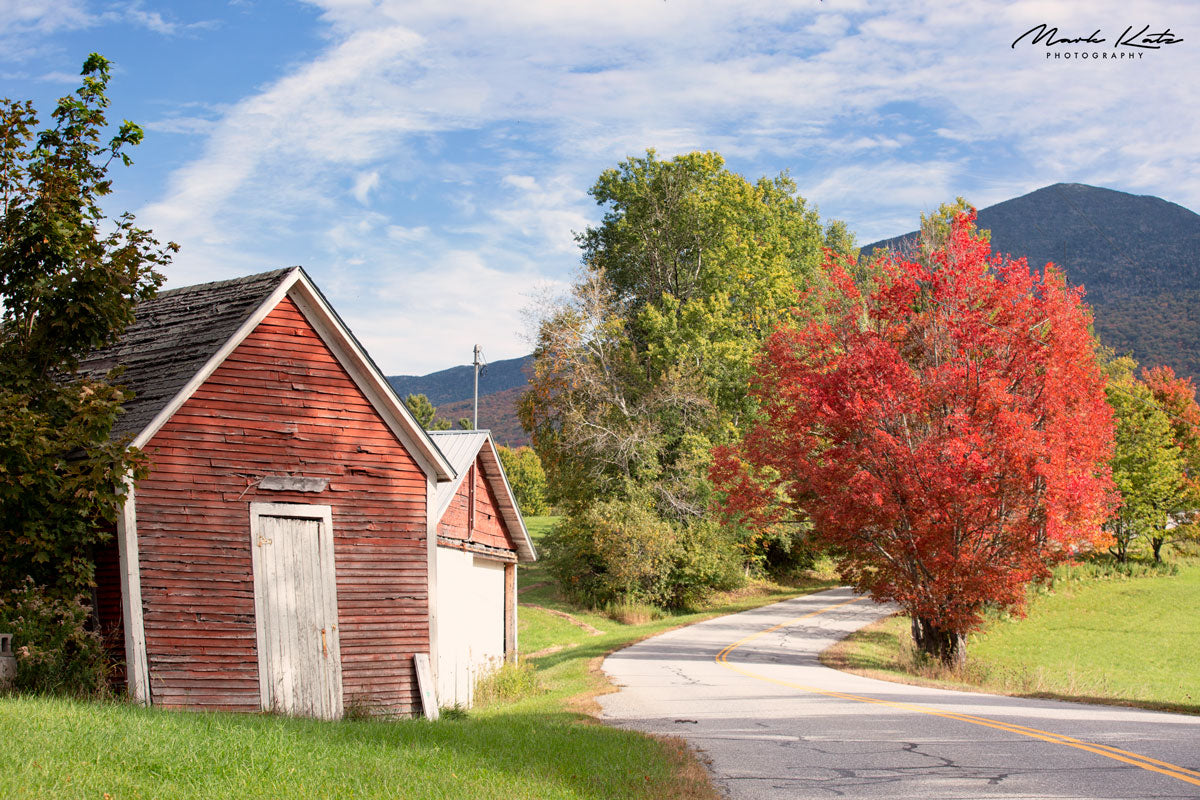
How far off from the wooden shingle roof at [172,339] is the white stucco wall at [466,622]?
6269 mm

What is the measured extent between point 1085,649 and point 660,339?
20.4 metres

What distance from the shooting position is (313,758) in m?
7.71

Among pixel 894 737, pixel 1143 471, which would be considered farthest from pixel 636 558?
pixel 1143 471

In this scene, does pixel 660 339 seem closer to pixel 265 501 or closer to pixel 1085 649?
pixel 1085 649

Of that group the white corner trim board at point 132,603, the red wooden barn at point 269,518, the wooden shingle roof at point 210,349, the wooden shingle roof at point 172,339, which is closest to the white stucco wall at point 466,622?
the red wooden barn at point 269,518

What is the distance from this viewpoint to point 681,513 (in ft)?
130

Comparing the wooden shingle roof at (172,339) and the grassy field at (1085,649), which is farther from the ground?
the wooden shingle roof at (172,339)

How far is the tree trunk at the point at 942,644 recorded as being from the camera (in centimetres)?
2167

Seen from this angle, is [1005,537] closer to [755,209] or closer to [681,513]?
[681,513]

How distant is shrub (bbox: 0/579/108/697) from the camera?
11.4 metres

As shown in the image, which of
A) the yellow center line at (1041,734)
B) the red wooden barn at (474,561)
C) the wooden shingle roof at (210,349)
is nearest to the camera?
the yellow center line at (1041,734)

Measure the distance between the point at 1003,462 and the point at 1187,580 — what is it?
35.0 metres

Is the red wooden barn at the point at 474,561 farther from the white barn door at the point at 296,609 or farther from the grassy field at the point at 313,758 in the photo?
the grassy field at the point at 313,758

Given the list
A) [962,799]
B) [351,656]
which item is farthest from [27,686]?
[962,799]
